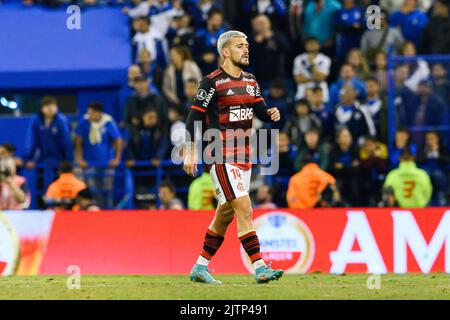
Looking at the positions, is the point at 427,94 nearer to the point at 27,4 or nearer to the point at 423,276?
the point at 423,276

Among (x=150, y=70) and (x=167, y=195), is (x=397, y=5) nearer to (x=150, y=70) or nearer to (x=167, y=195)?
(x=150, y=70)

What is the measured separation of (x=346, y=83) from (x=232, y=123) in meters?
7.82

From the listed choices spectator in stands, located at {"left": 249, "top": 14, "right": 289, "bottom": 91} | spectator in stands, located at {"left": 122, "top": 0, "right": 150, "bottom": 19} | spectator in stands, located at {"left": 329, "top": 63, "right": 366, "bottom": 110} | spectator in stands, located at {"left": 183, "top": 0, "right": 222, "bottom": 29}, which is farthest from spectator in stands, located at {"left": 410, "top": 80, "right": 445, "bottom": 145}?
spectator in stands, located at {"left": 122, "top": 0, "right": 150, "bottom": 19}

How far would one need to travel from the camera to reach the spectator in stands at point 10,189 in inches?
727

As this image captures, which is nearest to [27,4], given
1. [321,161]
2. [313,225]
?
[321,161]

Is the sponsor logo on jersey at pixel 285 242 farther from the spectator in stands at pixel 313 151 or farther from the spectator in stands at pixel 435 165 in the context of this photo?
the spectator in stands at pixel 435 165

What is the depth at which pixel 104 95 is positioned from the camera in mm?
22422

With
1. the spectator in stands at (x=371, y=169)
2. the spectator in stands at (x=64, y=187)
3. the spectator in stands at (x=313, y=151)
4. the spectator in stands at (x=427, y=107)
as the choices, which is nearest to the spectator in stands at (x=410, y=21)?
the spectator in stands at (x=427, y=107)

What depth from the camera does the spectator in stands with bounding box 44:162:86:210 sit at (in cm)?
1802

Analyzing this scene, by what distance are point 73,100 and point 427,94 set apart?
290 inches

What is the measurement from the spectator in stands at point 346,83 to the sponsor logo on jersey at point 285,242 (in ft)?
13.3

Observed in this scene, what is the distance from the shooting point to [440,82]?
1917 centimetres

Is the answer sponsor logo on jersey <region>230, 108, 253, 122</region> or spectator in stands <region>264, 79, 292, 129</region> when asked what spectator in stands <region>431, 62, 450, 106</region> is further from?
sponsor logo on jersey <region>230, 108, 253, 122</region>

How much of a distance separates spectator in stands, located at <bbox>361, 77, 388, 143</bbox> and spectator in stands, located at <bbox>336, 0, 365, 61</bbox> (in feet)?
5.18
